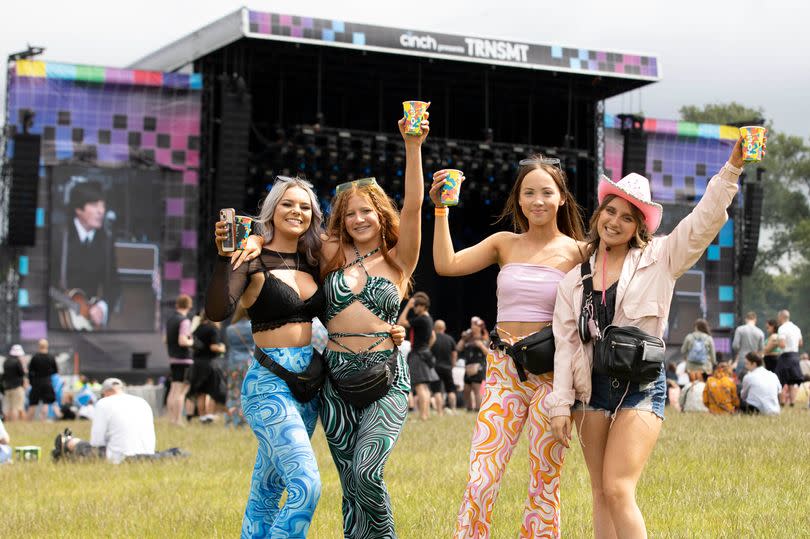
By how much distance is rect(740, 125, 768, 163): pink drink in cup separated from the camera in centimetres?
471

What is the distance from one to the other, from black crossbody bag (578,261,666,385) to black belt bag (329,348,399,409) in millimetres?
954

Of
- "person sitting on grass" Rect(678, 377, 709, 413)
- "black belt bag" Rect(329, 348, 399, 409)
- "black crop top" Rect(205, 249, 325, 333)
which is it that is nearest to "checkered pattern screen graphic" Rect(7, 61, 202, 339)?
"person sitting on grass" Rect(678, 377, 709, 413)

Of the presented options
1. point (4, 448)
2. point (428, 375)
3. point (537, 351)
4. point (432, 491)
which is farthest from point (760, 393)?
point (537, 351)

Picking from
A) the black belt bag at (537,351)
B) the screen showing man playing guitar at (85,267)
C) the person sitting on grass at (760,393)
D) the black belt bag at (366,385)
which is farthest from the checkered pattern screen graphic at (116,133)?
the black belt bag at (537,351)

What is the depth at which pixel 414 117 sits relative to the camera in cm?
541

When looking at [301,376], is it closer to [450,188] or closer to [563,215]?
[450,188]

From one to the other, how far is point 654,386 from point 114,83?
67.7 ft

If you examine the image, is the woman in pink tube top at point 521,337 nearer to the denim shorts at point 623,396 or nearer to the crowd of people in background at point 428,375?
the denim shorts at point 623,396

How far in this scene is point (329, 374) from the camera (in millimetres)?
5484

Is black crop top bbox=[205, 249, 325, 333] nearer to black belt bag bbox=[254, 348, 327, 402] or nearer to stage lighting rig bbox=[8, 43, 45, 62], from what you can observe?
black belt bag bbox=[254, 348, 327, 402]

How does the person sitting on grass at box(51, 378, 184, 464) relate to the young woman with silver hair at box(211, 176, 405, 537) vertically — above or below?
below

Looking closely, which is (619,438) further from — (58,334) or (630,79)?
(630,79)

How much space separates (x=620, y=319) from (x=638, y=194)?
0.55m

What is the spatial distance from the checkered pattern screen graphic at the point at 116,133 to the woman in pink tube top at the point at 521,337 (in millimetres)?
18833
